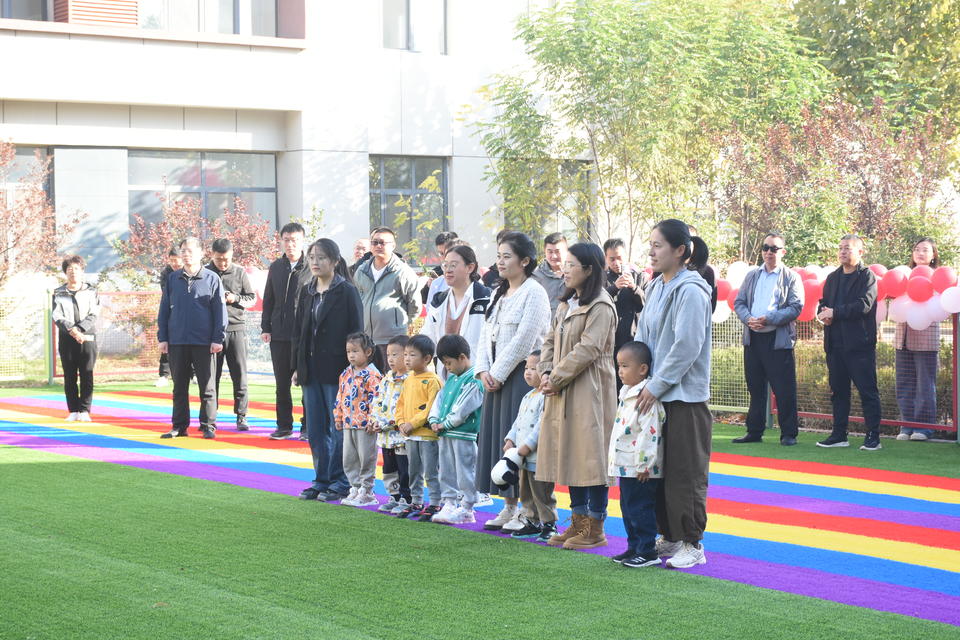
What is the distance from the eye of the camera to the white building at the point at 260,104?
25891 mm

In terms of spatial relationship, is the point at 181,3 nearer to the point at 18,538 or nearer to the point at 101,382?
the point at 101,382

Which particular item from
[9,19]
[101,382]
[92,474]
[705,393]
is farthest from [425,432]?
[9,19]

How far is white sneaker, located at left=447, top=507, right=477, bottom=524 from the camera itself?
8.80m

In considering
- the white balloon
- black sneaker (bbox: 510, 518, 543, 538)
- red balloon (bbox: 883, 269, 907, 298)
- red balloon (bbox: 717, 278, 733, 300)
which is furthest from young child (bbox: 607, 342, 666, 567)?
red balloon (bbox: 717, 278, 733, 300)

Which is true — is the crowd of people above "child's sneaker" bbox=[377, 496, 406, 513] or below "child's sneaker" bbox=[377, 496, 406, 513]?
above

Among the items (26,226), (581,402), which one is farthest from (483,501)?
(26,226)

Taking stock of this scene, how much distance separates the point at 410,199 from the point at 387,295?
61.5 ft

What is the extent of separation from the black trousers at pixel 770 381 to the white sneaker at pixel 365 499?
5233 millimetres

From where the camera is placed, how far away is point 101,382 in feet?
69.6

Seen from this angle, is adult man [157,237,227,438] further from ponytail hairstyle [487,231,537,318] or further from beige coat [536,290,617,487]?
beige coat [536,290,617,487]

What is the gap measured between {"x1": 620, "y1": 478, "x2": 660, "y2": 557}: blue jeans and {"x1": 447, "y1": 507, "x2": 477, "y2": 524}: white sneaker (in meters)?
1.76

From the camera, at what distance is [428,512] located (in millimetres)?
8977

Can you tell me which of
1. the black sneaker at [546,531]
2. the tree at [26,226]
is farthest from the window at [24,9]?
the black sneaker at [546,531]

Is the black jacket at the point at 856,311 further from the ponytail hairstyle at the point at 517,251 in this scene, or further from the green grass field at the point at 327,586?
the green grass field at the point at 327,586
